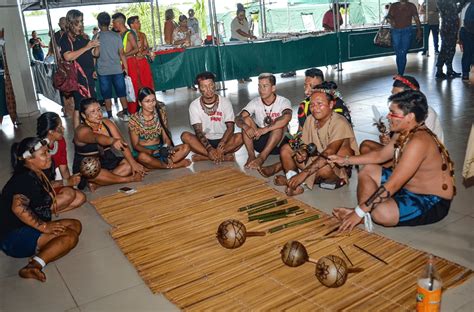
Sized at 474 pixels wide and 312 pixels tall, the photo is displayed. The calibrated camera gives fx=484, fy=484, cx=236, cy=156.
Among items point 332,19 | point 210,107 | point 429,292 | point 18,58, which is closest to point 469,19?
point 332,19

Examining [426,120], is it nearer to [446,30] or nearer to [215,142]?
[215,142]

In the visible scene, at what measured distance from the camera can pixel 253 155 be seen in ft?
15.6

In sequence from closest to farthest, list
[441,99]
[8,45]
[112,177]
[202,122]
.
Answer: [112,177] < [202,122] < [441,99] < [8,45]

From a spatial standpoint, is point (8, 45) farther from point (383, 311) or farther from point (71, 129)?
point (383, 311)

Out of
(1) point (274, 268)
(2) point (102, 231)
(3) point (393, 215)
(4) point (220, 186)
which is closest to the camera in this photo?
(1) point (274, 268)

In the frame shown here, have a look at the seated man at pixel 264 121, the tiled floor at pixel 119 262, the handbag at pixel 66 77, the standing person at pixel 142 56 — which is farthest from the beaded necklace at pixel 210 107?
the standing person at pixel 142 56

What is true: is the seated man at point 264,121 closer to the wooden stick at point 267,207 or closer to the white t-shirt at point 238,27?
the wooden stick at point 267,207

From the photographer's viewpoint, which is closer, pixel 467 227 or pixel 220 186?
pixel 467 227

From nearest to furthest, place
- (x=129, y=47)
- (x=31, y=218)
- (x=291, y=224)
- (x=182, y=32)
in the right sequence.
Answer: (x=31, y=218) < (x=291, y=224) < (x=129, y=47) < (x=182, y=32)

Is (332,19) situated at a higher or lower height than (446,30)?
higher

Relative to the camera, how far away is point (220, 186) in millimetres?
4184

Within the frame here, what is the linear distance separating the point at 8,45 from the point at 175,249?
22.0ft

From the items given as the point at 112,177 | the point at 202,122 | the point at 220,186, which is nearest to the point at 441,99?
the point at 202,122

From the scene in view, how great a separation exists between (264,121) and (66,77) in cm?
330
